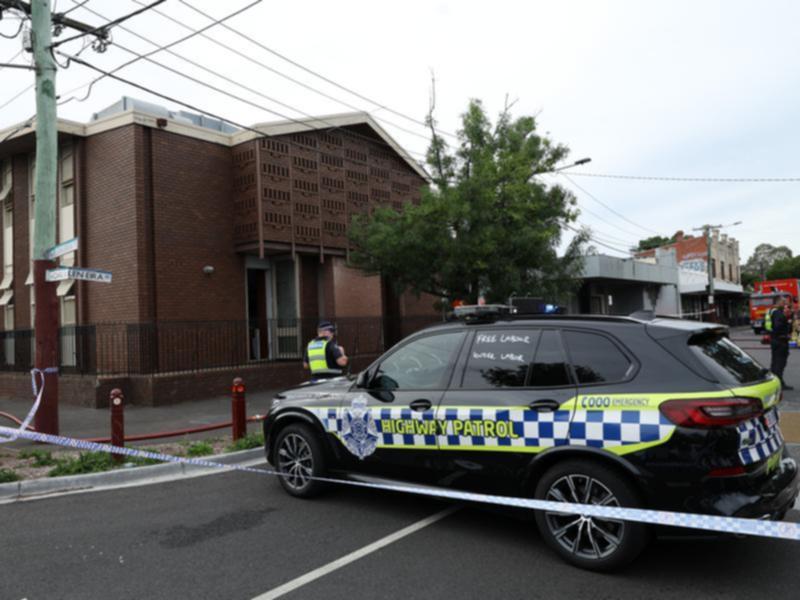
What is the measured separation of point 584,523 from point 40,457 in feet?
21.3

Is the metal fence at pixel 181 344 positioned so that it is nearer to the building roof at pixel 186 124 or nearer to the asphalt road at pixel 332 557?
the building roof at pixel 186 124

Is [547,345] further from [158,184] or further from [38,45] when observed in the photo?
[158,184]

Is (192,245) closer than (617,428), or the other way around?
(617,428)

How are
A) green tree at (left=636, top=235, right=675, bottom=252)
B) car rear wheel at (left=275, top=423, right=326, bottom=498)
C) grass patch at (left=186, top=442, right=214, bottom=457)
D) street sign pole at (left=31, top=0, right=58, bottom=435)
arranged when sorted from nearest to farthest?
car rear wheel at (left=275, top=423, right=326, bottom=498) → grass patch at (left=186, top=442, right=214, bottom=457) → street sign pole at (left=31, top=0, right=58, bottom=435) → green tree at (left=636, top=235, right=675, bottom=252)

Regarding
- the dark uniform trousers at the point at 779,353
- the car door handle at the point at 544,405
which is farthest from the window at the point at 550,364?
the dark uniform trousers at the point at 779,353

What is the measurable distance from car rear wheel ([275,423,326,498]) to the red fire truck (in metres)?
33.6

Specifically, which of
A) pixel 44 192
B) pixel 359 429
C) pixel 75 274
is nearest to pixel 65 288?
pixel 44 192

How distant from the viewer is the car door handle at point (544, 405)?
391cm

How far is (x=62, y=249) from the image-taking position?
800cm

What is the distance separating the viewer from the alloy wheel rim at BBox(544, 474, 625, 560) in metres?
3.66

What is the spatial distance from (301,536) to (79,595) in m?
1.50

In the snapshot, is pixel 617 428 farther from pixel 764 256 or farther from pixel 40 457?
pixel 764 256

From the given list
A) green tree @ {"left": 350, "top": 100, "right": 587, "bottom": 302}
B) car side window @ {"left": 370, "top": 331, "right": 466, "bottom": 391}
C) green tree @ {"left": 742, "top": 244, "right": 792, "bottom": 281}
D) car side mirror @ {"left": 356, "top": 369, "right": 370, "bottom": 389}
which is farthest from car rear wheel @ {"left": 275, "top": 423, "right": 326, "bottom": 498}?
green tree @ {"left": 742, "top": 244, "right": 792, "bottom": 281}

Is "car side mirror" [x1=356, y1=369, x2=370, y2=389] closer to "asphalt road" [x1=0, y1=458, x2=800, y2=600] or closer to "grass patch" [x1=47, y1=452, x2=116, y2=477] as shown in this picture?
"asphalt road" [x1=0, y1=458, x2=800, y2=600]
